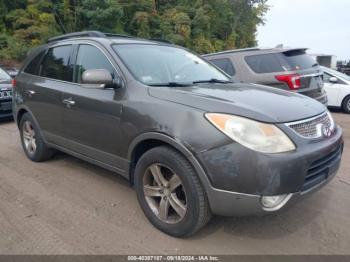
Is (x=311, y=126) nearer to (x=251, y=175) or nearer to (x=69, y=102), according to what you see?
(x=251, y=175)

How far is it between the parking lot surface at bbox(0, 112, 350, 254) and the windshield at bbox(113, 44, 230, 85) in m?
1.38

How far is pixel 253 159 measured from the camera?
252 centimetres

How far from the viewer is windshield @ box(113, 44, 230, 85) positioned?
3547 millimetres

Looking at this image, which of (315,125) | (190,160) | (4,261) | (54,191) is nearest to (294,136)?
(315,125)

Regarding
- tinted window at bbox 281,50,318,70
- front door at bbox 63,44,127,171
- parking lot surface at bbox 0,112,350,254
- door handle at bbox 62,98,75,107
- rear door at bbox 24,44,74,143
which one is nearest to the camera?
parking lot surface at bbox 0,112,350,254

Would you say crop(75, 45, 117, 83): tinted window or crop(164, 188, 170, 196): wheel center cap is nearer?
crop(164, 188, 170, 196): wheel center cap

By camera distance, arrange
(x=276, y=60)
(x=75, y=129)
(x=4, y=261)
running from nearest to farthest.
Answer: (x=4, y=261), (x=75, y=129), (x=276, y=60)

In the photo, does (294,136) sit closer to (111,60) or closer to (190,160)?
(190,160)

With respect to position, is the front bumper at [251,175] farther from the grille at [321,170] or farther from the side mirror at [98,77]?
the side mirror at [98,77]

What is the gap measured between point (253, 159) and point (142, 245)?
1.22 metres

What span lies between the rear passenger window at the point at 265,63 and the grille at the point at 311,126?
141 inches

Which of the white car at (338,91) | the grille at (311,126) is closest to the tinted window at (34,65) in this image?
the grille at (311,126)

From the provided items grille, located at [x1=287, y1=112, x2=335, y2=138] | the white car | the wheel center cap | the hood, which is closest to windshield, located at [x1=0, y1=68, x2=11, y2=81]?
the hood

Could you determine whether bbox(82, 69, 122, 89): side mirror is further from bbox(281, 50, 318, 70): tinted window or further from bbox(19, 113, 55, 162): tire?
bbox(281, 50, 318, 70): tinted window
